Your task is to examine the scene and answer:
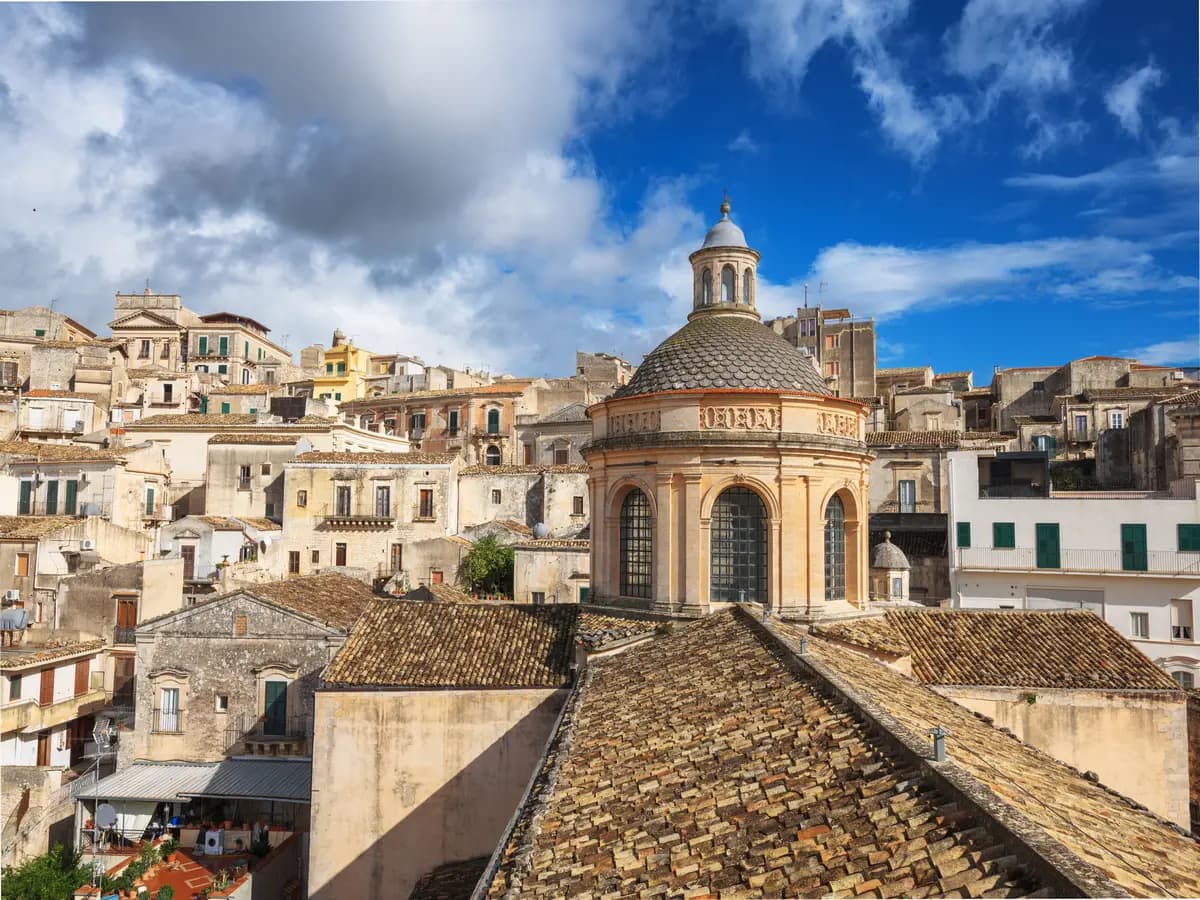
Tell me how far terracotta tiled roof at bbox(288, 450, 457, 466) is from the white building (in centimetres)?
2251

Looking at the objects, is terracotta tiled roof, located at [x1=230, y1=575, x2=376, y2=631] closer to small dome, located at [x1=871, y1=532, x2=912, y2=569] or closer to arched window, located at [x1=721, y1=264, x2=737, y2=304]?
arched window, located at [x1=721, y1=264, x2=737, y2=304]

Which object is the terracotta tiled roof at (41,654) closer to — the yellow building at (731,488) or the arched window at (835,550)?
the yellow building at (731,488)

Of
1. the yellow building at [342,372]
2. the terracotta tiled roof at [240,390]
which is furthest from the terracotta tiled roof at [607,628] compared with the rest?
the yellow building at [342,372]

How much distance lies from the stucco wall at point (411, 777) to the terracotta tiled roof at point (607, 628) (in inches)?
45.5

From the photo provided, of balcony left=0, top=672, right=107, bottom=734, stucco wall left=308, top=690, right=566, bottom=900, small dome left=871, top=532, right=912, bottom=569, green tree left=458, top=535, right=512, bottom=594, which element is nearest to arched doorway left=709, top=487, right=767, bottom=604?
stucco wall left=308, top=690, right=566, bottom=900

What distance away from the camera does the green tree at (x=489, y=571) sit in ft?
118

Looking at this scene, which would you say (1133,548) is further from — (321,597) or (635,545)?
(321,597)

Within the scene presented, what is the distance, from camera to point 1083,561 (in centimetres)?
2775

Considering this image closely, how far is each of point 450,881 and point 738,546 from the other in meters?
7.14

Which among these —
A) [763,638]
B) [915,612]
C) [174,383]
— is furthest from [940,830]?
[174,383]

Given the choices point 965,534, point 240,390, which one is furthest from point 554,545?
point 240,390

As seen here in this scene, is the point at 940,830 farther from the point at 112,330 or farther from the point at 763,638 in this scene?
the point at 112,330

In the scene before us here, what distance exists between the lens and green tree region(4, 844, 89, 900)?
18000mm

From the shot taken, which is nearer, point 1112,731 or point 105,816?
point 1112,731
